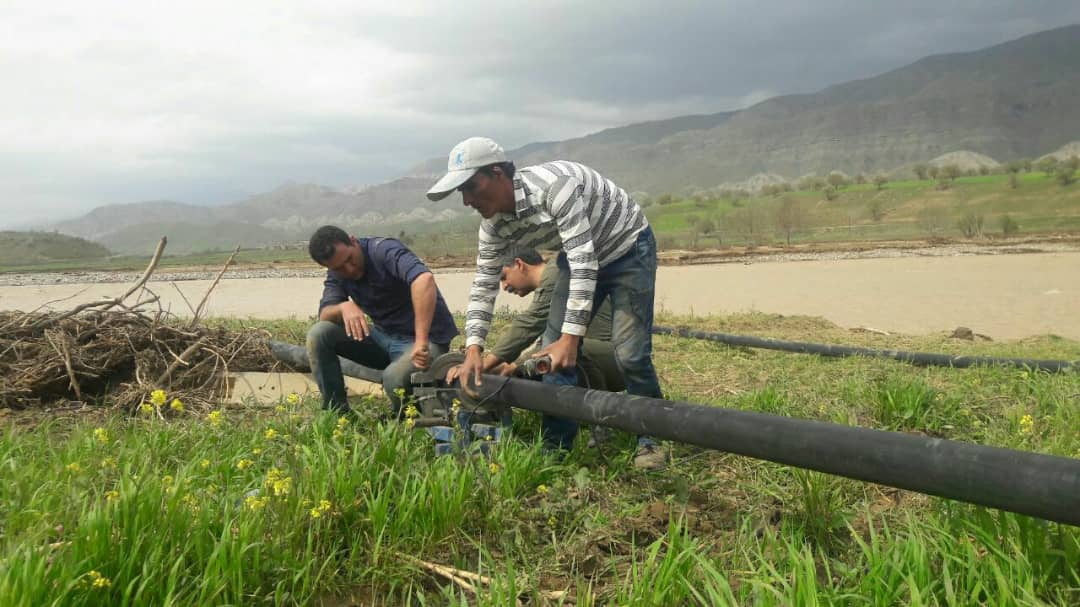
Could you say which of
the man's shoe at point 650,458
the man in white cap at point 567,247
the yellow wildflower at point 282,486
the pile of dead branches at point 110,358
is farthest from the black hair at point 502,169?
the pile of dead branches at point 110,358

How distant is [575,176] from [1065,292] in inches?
680

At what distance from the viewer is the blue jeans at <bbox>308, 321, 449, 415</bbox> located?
4.11m

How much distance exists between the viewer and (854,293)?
1797 cm

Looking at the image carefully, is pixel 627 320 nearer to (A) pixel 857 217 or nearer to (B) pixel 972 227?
(B) pixel 972 227

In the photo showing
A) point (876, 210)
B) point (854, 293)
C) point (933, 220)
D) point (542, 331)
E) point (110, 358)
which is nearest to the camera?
point (542, 331)

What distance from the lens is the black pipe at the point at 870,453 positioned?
1.86m

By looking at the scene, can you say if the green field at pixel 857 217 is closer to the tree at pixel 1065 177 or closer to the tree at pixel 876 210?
the tree at pixel 876 210

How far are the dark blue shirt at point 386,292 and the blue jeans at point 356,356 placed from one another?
0.09 meters

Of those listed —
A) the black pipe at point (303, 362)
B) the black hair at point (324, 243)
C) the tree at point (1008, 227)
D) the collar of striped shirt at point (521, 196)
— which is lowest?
the tree at point (1008, 227)

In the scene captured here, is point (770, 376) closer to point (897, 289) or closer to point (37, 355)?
point (37, 355)

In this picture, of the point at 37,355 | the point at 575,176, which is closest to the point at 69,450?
the point at 575,176

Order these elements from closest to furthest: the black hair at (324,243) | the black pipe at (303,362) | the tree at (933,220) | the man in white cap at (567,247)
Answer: the man in white cap at (567,247) < the black hair at (324,243) < the black pipe at (303,362) < the tree at (933,220)

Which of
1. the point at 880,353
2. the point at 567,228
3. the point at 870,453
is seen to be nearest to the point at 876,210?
the point at 880,353

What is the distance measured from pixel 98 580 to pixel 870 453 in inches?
86.5
